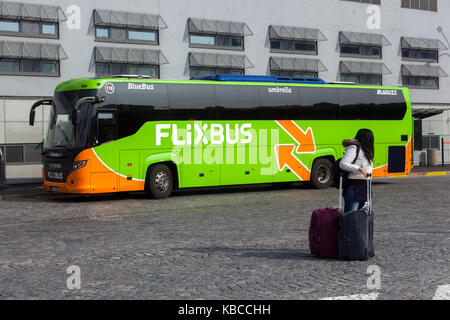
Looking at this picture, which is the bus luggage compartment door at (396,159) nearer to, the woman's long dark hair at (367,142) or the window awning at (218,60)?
the window awning at (218,60)

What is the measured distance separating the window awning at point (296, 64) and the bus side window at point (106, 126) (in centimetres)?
1589

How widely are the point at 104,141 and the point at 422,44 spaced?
2593 cm

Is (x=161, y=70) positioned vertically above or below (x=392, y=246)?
above

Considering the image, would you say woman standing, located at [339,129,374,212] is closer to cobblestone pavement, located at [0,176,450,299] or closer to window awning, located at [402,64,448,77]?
cobblestone pavement, located at [0,176,450,299]

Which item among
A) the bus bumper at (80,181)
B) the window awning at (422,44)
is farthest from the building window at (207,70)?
the bus bumper at (80,181)

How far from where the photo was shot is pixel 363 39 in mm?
35469

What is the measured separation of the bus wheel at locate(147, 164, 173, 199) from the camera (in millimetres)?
18359

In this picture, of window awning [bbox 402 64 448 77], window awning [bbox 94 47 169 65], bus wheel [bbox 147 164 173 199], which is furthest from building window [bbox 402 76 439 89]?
bus wheel [bbox 147 164 173 199]

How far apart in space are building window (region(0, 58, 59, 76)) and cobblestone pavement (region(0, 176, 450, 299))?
10767mm

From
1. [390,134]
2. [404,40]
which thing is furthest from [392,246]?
[404,40]

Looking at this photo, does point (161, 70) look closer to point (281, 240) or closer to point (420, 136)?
point (420, 136)

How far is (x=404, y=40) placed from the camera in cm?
3728

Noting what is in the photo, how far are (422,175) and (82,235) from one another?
21751 mm

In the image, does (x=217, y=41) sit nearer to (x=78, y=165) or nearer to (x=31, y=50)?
(x=31, y=50)
